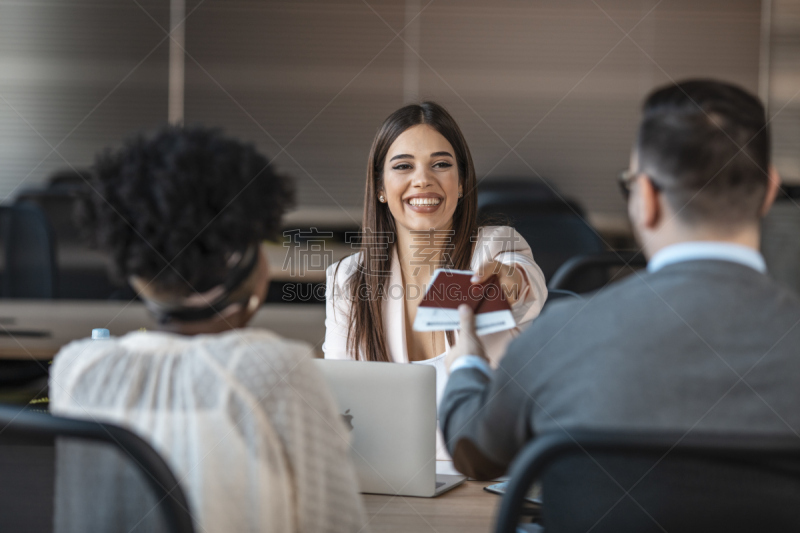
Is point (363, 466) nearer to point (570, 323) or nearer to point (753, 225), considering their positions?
point (570, 323)

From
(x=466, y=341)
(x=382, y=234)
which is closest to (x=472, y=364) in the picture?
(x=466, y=341)

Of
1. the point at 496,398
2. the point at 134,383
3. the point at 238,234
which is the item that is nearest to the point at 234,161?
the point at 238,234

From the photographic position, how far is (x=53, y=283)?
327 centimetres

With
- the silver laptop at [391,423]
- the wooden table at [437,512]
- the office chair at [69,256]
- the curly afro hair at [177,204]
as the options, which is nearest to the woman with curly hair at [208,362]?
the curly afro hair at [177,204]

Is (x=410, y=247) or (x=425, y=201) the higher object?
(x=425, y=201)

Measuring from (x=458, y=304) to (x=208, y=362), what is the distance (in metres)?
0.64

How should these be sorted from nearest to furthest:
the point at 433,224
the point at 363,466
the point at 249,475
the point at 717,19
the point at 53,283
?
the point at 249,475, the point at 363,466, the point at 433,224, the point at 53,283, the point at 717,19

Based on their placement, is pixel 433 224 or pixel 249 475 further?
pixel 433 224

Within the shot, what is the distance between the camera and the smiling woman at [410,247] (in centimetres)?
205

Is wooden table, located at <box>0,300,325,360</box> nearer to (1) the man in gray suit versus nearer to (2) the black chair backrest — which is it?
(2) the black chair backrest

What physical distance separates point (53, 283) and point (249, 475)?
2.79m

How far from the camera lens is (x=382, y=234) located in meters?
2.29

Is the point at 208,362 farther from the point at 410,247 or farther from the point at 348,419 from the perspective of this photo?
the point at 410,247

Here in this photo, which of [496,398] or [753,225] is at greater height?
[753,225]
